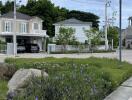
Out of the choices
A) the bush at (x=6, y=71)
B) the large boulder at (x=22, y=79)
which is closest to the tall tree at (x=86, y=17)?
the bush at (x=6, y=71)

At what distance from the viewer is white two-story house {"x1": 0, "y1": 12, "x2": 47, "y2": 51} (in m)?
76.5

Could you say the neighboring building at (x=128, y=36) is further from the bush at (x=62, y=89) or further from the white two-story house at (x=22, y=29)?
the bush at (x=62, y=89)

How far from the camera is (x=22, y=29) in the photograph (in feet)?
262

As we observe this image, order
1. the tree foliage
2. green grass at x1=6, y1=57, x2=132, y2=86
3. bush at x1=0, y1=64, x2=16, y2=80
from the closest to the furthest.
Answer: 1. green grass at x1=6, y1=57, x2=132, y2=86
2. bush at x1=0, y1=64, x2=16, y2=80
3. the tree foliage

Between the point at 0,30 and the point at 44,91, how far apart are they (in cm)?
6836

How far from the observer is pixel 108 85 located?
13.6 meters

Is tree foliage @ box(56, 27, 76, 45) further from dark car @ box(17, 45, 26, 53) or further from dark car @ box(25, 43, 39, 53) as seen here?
dark car @ box(17, 45, 26, 53)

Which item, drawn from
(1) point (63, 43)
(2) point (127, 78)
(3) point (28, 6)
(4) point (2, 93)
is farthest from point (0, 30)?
(4) point (2, 93)

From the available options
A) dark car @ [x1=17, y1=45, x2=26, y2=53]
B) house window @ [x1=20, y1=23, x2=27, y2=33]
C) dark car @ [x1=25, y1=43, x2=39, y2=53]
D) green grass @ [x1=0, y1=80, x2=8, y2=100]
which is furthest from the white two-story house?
green grass @ [x1=0, y1=80, x2=8, y2=100]

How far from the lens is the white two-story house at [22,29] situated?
251ft

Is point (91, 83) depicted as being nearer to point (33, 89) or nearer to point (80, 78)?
point (80, 78)

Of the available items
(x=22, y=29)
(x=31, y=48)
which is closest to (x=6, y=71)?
(x=31, y=48)

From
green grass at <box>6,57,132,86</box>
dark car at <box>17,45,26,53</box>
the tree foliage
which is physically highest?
the tree foliage

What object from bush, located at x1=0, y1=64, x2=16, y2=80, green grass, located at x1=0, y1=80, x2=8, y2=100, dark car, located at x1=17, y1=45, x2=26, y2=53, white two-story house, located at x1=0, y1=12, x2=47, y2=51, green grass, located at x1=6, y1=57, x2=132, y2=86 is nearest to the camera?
green grass, located at x1=0, y1=80, x2=8, y2=100
